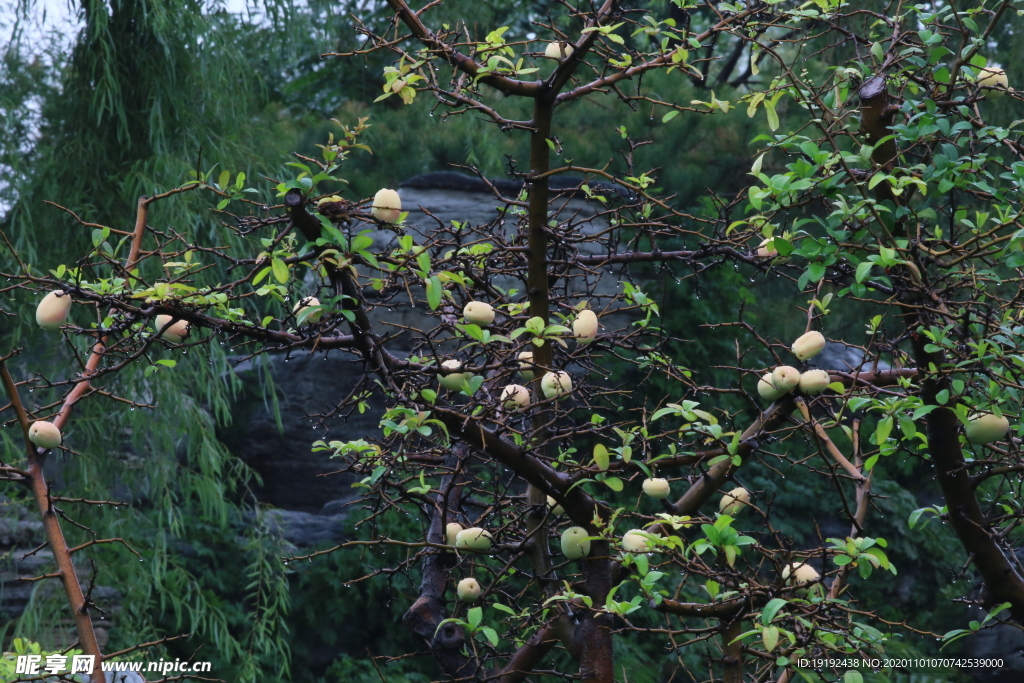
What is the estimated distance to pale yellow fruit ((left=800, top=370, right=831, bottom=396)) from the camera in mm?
1147

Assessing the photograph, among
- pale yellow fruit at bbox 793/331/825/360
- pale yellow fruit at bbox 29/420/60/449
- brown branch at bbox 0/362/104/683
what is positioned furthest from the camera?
pale yellow fruit at bbox 793/331/825/360

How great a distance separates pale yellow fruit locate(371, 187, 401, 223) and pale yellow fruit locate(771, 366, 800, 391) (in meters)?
0.56

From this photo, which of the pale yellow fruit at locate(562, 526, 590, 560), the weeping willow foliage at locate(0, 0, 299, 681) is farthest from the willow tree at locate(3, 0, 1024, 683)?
the weeping willow foliage at locate(0, 0, 299, 681)

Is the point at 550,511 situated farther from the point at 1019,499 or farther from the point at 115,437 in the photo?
the point at 115,437

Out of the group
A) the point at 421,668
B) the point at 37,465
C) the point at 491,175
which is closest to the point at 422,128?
the point at 491,175

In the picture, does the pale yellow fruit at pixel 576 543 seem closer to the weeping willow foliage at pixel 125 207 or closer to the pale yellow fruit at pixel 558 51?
the pale yellow fruit at pixel 558 51

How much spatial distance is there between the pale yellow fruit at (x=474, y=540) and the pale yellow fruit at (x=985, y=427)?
0.70m

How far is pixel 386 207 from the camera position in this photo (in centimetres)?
110

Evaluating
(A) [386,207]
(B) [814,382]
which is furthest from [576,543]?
(A) [386,207]

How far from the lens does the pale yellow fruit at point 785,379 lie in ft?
3.88

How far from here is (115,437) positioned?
11.0ft

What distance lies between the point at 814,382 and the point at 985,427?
9.9 inches

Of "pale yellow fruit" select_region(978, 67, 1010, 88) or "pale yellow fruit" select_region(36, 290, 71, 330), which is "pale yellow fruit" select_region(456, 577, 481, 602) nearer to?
"pale yellow fruit" select_region(36, 290, 71, 330)

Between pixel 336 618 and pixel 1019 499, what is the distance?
3247 mm
